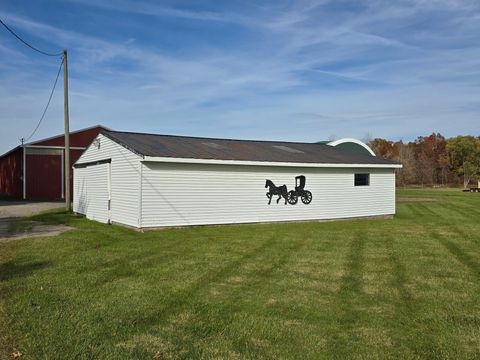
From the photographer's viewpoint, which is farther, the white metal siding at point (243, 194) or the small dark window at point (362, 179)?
the small dark window at point (362, 179)

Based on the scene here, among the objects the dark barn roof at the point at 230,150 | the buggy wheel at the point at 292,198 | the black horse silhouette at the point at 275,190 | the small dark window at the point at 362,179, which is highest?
the dark barn roof at the point at 230,150

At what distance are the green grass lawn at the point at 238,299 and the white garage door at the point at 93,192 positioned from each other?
511cm

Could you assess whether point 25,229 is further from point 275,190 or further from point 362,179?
point 362,179

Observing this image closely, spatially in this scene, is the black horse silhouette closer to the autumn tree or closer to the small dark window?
the small dark window

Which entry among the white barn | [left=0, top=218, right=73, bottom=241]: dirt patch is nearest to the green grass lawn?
[left=0, top=218, right=73, bottom=241]: dirt patch

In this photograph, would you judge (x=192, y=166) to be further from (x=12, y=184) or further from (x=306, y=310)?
(x=12, y=184)

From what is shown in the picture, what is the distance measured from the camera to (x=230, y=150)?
18203 mm

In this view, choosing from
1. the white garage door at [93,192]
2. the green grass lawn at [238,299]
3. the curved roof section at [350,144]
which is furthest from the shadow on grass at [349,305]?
the curved roof section at [350,144]

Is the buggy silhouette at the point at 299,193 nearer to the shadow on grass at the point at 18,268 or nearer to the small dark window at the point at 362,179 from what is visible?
the small dark window at the point at 362,179

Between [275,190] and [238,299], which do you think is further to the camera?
[275,190]

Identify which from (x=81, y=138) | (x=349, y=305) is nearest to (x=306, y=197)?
(x=349, y=305)

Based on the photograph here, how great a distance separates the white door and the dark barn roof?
1.52 metres

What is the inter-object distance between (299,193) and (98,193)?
7503mm

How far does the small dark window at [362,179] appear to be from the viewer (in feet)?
66.0
